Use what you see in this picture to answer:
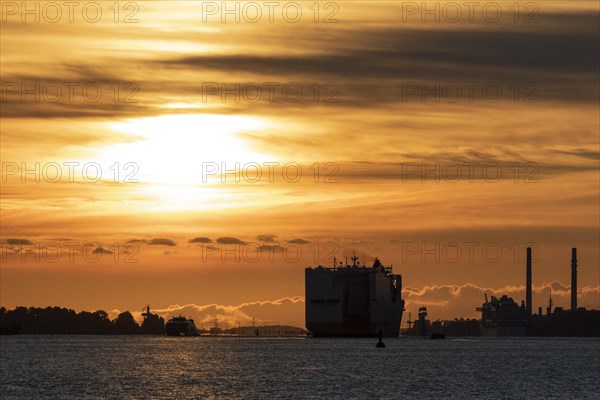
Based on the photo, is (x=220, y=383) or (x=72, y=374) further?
(x=72, y=374)

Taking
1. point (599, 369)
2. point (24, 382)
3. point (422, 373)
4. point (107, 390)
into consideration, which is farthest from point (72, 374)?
point (599, 369)

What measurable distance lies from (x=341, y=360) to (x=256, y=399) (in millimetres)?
80653

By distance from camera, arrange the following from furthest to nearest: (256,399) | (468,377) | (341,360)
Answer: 1. (341,360)
2. (468,377)
3. (256,399)

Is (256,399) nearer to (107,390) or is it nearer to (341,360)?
(107,390)

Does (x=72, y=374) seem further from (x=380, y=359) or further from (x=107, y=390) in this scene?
(x=380, y=359)

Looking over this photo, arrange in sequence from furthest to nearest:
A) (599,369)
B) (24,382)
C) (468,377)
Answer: (599,369) → (468,377) → (24,382)

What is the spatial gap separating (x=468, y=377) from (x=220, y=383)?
2971 cm

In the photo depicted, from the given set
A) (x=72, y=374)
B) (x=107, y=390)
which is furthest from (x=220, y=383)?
(x=72, y=374)

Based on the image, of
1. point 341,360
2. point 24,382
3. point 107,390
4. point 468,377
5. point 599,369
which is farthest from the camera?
point 341,360

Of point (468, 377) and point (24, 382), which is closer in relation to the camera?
point (24, 382)

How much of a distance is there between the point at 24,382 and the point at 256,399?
3175cm

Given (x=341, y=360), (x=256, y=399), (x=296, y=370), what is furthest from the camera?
(x=341, y=360)

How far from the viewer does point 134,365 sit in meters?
172

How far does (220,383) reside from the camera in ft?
424
